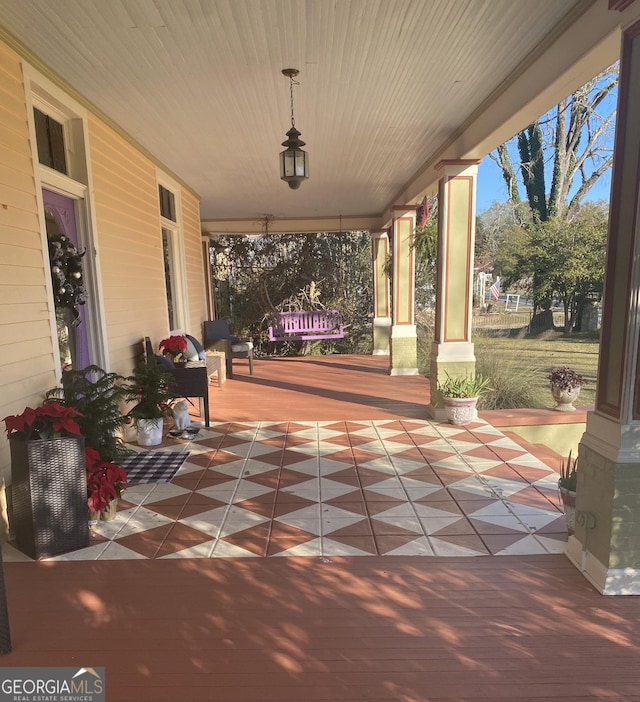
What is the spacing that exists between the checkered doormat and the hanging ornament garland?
3.90ft

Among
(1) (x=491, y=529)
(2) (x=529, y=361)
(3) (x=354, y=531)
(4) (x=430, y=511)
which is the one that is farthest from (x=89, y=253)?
(2) (x=529, y=361)

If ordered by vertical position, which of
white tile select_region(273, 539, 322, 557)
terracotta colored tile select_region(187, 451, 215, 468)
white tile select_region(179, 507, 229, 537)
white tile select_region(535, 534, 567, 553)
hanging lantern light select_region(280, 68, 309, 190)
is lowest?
white tile select_region(535, 534, 567, 553)

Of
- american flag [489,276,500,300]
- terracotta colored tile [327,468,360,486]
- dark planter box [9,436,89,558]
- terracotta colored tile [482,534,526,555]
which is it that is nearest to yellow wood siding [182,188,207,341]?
terracotta colored tile [327,468,360,486]

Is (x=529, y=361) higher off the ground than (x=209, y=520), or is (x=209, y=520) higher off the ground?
→ (x=529, y=361)

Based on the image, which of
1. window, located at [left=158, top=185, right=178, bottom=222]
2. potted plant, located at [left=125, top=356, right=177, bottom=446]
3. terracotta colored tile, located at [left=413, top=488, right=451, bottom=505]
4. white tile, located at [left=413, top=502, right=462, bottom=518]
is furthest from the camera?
window, located at [left=158, top=185, right=178, bottom=222]

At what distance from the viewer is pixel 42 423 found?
7.20 feet

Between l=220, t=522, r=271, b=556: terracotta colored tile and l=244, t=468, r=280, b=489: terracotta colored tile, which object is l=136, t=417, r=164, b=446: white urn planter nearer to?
l=244, t=468, r=280, b=489: terracotta colored tile

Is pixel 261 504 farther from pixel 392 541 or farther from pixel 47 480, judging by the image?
pixel 47 480

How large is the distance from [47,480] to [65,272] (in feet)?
4.77

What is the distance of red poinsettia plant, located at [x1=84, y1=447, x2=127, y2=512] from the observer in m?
2.39

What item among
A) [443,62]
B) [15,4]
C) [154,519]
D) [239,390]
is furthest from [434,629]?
[239,390]

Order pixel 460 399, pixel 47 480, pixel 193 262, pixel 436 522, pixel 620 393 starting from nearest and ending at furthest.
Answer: pixel 620 393, pixel 47 480, pixel 436 522, pixel 460 399, pixel 193 262

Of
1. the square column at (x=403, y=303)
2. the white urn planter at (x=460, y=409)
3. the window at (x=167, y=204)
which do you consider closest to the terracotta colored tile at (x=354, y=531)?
the white urn planter at (x=460, y=409)

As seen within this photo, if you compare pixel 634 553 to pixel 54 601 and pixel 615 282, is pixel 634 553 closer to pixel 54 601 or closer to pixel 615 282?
pixel 615 282
